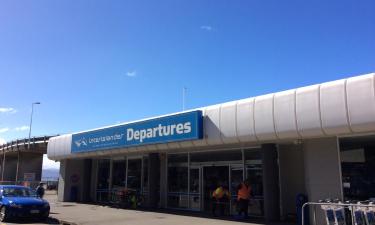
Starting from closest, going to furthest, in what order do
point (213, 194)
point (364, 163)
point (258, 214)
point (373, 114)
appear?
point (373, 114) < point (364, 163) < point (258, 214) < point (213, 194)

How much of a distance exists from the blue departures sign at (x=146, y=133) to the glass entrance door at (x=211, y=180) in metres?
3.10

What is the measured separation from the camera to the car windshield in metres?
17.2

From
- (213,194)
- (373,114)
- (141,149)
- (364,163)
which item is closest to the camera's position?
(373,114)

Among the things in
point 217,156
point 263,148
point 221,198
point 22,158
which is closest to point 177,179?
point 217,156

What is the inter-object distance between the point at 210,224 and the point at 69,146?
14332 millimetres

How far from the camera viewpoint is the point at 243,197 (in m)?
16.4

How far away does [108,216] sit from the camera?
1784 cm

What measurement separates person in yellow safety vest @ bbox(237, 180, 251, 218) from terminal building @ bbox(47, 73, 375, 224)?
690mm

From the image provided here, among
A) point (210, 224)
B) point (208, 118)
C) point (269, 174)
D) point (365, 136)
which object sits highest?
point (208, 118)

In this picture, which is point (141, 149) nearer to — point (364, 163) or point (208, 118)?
point (208, 118)

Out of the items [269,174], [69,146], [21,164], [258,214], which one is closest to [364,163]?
[269,174]

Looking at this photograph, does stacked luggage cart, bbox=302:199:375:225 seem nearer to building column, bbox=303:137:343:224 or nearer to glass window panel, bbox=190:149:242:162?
building column, bbox=303:137:343:224

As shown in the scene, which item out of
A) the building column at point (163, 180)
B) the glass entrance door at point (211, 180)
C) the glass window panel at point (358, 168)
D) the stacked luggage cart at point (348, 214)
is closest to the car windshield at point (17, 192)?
the building column at point (163, 180)

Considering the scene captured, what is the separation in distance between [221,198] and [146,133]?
4567 millimetres
